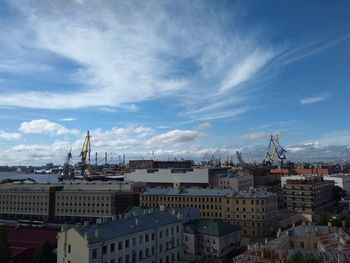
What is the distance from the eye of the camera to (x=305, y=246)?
5069cm

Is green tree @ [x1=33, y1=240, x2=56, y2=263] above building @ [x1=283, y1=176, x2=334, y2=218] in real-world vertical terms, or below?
below

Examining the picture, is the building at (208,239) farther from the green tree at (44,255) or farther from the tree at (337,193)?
the tree at (337,193)

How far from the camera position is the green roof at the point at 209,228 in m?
68.6

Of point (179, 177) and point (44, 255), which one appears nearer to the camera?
point (44, 255)

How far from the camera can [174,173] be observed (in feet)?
492

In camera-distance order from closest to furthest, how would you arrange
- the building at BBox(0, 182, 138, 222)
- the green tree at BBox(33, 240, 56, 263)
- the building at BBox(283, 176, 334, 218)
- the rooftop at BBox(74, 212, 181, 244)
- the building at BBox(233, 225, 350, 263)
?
the building at BBox(233, 225, 350, 263) → the rooftop at BBox(74, 212, 181, 244) → the green tree at BBox(33, 240, 56, 263) → the building at BBox(0, 182, 138, 222) → the building at BBox(283, 176, 334, 218)

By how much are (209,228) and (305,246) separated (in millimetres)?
21924

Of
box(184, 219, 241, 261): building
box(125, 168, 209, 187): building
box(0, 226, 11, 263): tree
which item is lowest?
box(184, 219, 241, 261): building

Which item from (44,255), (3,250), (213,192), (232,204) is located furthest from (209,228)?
(3,250)

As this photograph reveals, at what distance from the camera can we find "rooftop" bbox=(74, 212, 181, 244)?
48406mm

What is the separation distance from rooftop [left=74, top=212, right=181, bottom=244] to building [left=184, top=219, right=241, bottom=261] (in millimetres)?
7140

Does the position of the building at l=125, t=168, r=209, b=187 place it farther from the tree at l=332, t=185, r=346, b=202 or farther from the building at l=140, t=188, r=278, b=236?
the building at l=140, t=188, r=278, b=236

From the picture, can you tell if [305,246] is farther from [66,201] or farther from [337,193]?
[337,193]

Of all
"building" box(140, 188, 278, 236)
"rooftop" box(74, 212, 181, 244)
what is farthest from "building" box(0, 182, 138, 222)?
"rooftop" box(74, 212, 181, 244)
